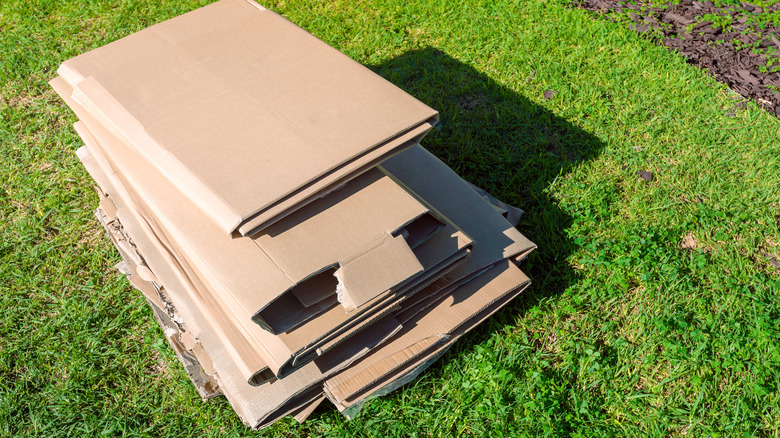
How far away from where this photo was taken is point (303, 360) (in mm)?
2402

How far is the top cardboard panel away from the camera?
7.16 ft

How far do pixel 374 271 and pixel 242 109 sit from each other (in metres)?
0.92

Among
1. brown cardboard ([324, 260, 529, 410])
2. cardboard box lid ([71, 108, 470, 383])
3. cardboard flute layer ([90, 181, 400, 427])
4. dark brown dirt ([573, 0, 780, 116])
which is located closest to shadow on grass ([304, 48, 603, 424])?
brown cardboard ([324, 260, 529, 410])

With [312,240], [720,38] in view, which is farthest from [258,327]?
[720,38]

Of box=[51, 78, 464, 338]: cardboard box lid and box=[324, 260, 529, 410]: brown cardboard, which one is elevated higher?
box=[51, 78, 464, 338]: cardboard box lid

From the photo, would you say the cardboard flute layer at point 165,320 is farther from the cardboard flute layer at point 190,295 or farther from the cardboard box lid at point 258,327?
the cardboard box lid at point 258,327

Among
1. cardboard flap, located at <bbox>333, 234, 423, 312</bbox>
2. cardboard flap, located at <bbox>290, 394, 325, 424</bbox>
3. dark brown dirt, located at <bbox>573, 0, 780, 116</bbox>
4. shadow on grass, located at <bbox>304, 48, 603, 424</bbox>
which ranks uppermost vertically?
cardboard flap, located at <bbox>333, 234, 423, 312</bbox>

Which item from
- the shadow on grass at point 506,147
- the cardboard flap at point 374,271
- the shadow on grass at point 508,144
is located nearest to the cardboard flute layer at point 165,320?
the cardboard flap at point 374,271

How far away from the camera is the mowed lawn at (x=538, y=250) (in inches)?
111

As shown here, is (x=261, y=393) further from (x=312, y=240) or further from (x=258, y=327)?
(x=312, y=240)

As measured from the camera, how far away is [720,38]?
190 inches

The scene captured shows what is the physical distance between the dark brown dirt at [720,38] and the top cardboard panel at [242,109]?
3.22m

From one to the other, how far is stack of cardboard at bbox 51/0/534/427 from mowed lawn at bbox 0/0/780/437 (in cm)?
31

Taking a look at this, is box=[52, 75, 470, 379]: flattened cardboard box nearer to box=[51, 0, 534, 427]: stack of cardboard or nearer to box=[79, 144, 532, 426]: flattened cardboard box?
box=[51, 0, 534, 427]: stack of cardboard
